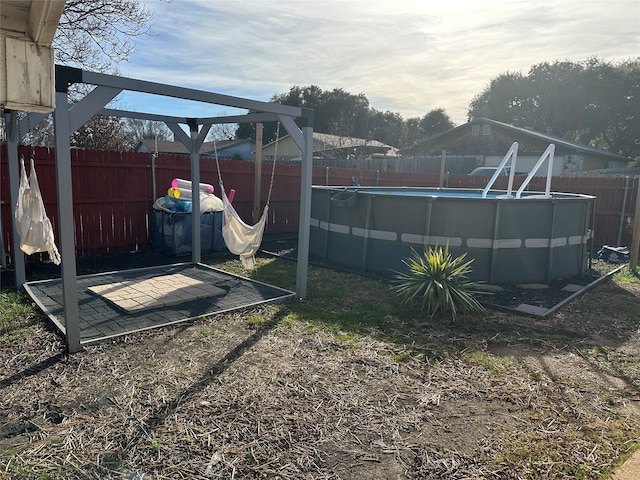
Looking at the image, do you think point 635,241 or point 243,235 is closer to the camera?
point 243,235

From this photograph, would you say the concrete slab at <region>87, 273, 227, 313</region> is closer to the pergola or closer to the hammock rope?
the hammock rope

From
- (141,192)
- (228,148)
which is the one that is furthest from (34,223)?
(228,148)

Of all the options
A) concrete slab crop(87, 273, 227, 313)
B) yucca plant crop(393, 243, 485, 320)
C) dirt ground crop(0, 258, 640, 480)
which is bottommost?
dirt ground crop(0, 258, 640, 480)

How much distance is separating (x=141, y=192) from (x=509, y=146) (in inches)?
794

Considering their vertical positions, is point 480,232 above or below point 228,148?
below

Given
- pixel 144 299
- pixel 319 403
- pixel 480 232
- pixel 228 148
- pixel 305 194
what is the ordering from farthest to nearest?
1. pixel 228 148
2. pixel 480 232
3. pixel 305 194
4. pixel 144 299
5. pixel 319 403

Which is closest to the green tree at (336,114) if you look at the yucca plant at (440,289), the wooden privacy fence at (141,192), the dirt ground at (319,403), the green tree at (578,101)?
the green tree at (578,101)

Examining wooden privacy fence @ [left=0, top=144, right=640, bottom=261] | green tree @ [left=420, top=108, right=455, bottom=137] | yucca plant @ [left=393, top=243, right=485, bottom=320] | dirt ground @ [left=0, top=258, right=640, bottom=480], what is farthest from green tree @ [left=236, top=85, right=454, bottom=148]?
dirt ground @ [left=0, top=258, right=640, bottom=480]

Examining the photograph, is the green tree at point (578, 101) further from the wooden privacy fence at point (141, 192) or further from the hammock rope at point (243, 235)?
the hammock rope at point (243, 235)

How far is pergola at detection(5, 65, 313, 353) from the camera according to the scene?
3.18 meters

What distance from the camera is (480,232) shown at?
19.3 feet

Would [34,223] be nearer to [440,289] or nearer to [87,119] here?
[87,119]

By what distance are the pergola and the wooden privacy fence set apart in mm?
1420

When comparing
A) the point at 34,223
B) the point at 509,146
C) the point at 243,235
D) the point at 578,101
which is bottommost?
the point at 243,235
